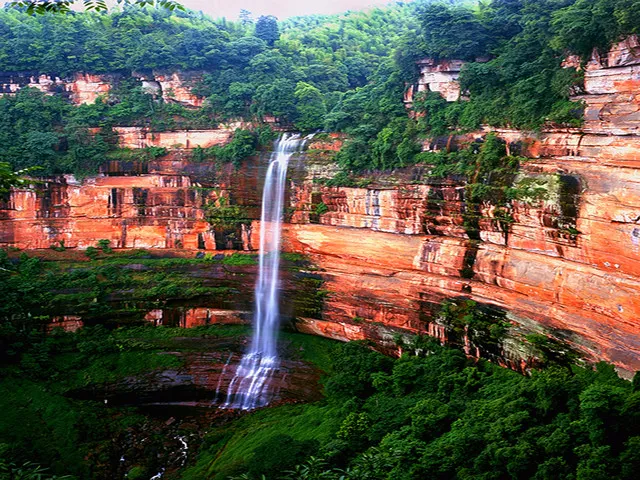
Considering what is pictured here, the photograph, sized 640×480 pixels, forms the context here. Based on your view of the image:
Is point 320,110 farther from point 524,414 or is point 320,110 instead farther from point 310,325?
point 524,414

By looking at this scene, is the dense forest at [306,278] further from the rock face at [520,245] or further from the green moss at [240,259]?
the rock face at [520,245]

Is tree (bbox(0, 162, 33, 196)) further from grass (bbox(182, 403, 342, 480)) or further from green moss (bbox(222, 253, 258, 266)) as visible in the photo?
green moss (bbox(222, 253, 258, 266))

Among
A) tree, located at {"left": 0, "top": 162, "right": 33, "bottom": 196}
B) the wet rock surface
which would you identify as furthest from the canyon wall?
tree, located at {"left": 0, "top": 162, "right": 33, "bottom": 196}

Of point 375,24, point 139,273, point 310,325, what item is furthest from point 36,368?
point 375,24

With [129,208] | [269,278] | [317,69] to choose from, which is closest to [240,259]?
[269,278]

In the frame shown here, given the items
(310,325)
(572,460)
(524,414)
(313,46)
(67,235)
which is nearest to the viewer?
(572,460)

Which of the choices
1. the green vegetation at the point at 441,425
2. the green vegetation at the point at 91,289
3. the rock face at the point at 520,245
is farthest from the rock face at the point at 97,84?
the green vegetation at the point at 441,425
